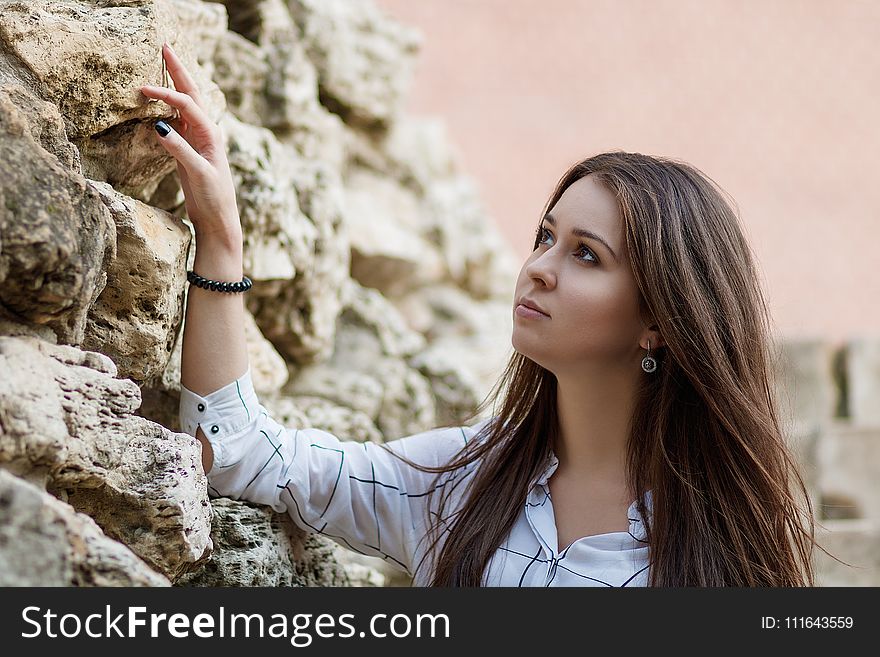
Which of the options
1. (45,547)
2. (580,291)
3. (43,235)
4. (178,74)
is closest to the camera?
(45,547)

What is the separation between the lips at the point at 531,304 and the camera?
1676 mm

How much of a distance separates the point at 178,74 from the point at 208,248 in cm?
29

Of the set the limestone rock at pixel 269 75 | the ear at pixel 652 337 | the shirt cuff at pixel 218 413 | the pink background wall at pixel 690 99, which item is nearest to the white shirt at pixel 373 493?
the shirt cuff at pixel 218 413

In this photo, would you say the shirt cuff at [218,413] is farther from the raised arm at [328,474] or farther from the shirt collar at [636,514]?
the shirt collar at [636,514]

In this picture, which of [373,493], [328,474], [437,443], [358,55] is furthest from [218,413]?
[358,55]

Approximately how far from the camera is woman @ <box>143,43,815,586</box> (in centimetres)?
164

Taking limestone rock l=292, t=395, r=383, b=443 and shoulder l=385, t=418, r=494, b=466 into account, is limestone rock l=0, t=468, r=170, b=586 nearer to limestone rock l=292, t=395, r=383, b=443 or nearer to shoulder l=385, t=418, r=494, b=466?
shoulder l=385, t=418, r=494, b=466

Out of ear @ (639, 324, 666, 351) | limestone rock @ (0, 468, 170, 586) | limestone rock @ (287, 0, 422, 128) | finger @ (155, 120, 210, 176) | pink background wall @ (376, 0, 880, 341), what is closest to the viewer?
limestone rock @ (0, 468, 170, 586)

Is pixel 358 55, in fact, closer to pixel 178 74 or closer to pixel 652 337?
pixel 178 74

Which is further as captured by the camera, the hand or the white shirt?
the white shirt

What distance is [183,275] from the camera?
1.65 metres

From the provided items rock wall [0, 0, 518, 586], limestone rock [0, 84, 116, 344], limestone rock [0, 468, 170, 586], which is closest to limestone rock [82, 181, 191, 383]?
rock wall [0, 0, 518, 586]

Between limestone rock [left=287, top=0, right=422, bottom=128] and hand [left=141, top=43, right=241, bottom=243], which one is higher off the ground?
limestone rock [left=287, top=0, right=422, bottom=128]

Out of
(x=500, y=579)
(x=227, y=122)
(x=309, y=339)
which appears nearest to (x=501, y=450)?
(x=500, y=579)
